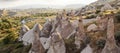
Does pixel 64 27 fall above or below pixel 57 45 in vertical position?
below

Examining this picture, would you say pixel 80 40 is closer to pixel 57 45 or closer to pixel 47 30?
pixel 57 45

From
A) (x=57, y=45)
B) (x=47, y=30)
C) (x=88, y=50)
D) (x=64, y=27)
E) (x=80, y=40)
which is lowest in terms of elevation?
(x=47, y=30)

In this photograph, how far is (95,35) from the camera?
5362 cm

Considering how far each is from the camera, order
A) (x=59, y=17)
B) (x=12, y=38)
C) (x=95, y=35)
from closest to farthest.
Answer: (x=95, y=35)
(x=59, y=17)
(x=12, y=38)

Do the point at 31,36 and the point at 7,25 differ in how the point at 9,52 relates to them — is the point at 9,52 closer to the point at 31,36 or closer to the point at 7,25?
the point at 31,36

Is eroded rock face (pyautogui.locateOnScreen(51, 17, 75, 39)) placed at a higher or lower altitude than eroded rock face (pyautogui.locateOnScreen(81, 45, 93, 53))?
lower

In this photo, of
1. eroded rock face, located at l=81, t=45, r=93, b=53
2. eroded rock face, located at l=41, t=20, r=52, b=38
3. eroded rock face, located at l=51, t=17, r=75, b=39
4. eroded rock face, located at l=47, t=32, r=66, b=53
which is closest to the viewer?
eroded rock face, located at l=81, t=45, r=93, b=53

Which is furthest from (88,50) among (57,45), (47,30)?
(47,30)

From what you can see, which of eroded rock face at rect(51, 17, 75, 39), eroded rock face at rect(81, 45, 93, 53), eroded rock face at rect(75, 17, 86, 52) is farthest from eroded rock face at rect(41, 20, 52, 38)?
eroded rock face at rect(81, 45, 93, 53)

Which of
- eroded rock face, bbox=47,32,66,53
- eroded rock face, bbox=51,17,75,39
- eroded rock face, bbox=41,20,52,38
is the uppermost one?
eroded rock face, bbox=47,32,66,53

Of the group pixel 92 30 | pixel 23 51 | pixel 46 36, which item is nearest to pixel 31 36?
pixel 46 36

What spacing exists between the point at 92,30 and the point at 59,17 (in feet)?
43.2

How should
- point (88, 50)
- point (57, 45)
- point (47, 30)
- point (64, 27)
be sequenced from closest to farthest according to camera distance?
point (88, 50) → point (57, 45) → point (64, 27) → point (47, 30)

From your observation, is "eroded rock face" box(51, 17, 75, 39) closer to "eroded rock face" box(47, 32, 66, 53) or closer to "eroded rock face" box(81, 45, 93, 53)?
"eroded rock face" box(47, 32, 66, 53)
